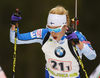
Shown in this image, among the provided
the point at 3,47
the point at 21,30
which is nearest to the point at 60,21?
the point at 21,30

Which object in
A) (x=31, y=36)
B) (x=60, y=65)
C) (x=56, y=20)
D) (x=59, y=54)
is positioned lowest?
(x=60, y=65)

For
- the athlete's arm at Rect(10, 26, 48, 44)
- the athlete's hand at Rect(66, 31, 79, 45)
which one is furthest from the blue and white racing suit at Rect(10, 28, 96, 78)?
the athlete's hand at Rect(66, 31, 79, 45)

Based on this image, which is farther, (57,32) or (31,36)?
(31,36)

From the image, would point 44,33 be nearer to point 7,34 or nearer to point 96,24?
point 7,34

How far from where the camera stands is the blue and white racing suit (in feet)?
7.75

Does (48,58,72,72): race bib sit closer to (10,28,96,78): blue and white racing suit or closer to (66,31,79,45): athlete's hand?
(10,28,96,78): blue and white racing suit

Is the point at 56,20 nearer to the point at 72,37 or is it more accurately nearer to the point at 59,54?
the point at 72,37

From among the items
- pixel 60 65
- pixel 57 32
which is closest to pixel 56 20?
pixel 57 32

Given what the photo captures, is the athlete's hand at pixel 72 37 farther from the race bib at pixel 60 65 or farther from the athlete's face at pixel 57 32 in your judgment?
the race bib at pixel 60 65

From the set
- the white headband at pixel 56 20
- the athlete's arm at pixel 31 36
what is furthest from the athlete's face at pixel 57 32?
the athlete's arm at pixel 31 36

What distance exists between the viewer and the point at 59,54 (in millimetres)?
2391

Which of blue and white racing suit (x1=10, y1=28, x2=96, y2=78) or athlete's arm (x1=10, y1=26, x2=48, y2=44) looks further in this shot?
athlete's arm (x1=10, y1=26, x2=48, y2=44)

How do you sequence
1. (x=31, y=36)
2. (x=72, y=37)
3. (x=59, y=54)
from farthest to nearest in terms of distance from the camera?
(x=31, y=36), (x=59, y=54), (x=72, y=37)

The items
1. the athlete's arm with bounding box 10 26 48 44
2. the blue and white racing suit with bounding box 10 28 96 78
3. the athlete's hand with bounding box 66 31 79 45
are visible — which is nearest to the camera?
the athlete's hand with bounding box 66 31 79 45
